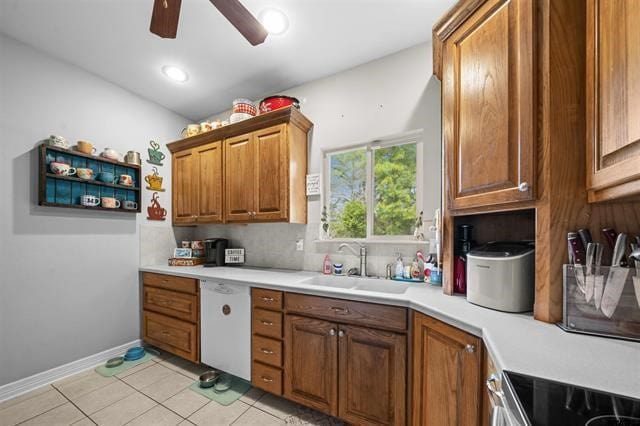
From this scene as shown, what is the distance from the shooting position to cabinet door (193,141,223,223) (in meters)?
2.45

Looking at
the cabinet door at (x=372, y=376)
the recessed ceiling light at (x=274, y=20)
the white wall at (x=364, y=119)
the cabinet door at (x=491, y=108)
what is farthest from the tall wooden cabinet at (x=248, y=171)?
the cabinet door at (x=491, y=108)

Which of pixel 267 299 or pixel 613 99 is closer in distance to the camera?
pixel 613 99

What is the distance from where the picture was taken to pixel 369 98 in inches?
81.4

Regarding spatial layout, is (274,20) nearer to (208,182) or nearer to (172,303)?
(208,182)

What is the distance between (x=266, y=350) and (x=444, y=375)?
1144 mm

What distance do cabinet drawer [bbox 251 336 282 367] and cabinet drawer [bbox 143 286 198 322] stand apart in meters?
0.68

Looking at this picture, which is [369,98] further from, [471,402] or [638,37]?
[471,402]

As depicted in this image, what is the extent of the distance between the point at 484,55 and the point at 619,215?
86cm

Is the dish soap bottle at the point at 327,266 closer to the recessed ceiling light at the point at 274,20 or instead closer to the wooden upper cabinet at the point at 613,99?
the wooden upper cabinet at the point at 613,99

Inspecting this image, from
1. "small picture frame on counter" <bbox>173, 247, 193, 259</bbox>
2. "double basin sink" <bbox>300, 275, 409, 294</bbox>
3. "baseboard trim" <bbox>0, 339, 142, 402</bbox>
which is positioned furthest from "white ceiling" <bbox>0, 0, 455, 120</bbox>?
"baseboard trim" <bbox>0, 339, 142, 402</bbox>

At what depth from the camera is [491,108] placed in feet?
3.65

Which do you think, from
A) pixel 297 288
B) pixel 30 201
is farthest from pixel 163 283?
pixel 297 288

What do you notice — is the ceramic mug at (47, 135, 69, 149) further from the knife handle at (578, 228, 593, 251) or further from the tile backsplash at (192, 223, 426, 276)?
the knife handle at (578, 228, 593, 251)

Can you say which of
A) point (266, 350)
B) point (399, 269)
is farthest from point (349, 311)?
point (266, 350)
